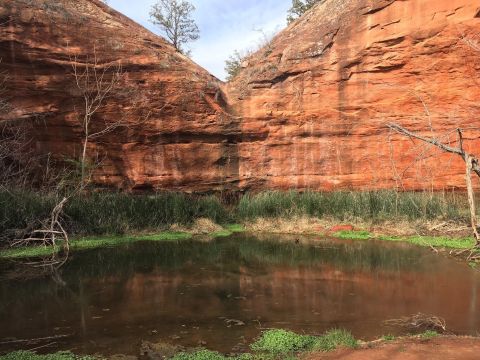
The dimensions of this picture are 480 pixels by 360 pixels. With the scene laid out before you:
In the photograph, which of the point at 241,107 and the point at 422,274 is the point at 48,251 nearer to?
the point at 422,274

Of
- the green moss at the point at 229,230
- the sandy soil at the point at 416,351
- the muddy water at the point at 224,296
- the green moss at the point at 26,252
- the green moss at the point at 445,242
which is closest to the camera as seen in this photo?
the sandy soil at the point at 416,351

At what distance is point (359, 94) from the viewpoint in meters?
16.9

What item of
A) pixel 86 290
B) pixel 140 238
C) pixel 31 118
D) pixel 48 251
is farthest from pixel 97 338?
pixel 31 118

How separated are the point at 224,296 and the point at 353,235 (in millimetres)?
6960

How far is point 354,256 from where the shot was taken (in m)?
10.3

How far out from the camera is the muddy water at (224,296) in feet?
17.8

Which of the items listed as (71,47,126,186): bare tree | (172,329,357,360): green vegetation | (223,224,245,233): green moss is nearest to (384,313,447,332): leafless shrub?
(172,329,357,360): green vegetation

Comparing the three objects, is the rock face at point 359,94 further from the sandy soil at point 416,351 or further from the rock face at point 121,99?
the sandy soil at point 416,351

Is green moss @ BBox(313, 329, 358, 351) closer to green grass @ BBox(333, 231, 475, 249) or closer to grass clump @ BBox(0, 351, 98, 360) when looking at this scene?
grass clump @ BBox(0, 351, 98, 360)

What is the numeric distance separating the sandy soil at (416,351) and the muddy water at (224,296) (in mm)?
743

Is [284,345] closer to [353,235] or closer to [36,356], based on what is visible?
[36,356]

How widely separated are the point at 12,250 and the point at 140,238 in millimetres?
3347

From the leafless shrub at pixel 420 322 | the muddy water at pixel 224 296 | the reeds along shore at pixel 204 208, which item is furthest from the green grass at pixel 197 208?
the leafless shrub at pixel 420 322

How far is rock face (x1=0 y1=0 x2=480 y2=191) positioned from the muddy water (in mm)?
6535
